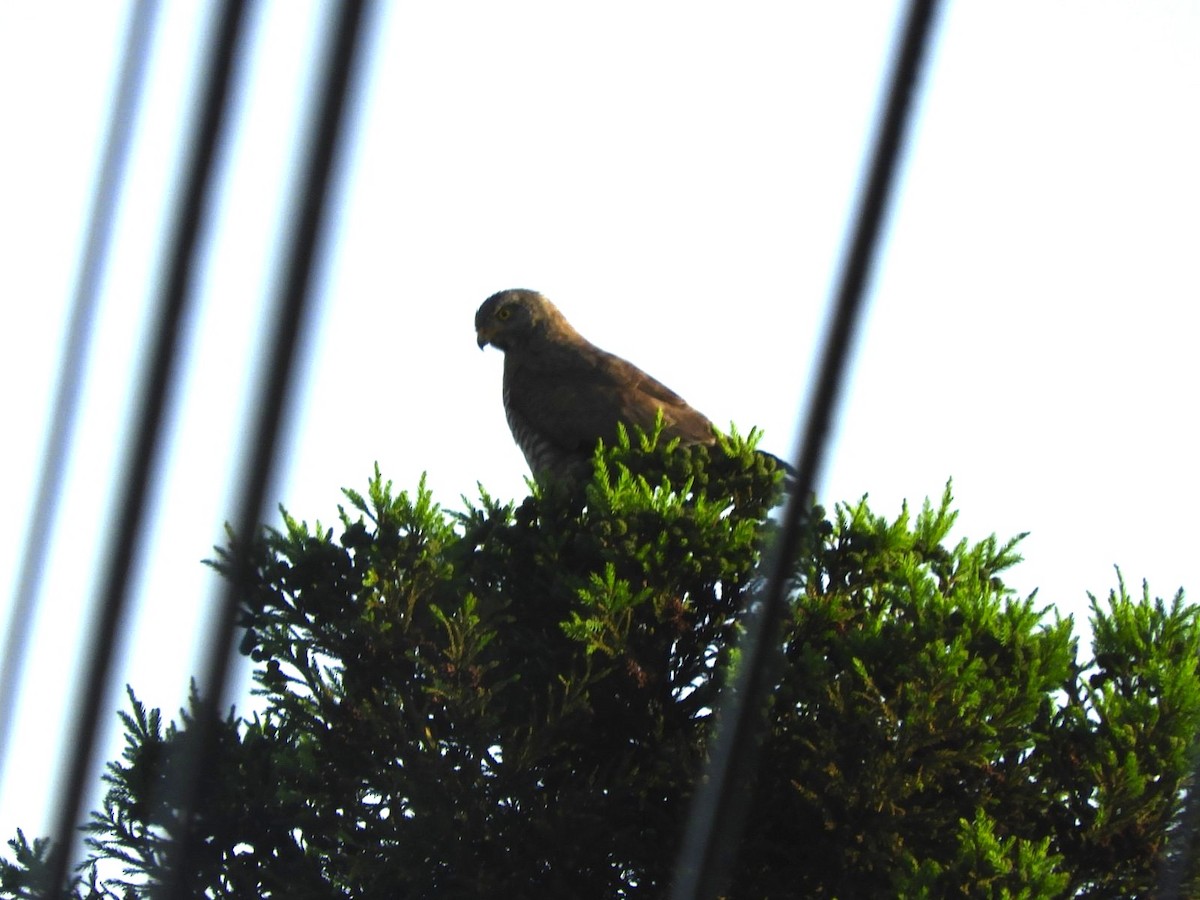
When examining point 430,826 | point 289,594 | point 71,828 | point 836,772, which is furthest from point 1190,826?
point 71,828

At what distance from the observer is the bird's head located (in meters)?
11.1

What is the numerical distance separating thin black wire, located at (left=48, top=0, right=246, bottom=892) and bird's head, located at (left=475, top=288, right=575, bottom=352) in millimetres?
8589

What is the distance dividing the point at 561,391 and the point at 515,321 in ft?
4.60

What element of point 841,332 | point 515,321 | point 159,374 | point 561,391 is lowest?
point 159,374

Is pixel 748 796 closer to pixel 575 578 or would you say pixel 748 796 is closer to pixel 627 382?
pixel 575 578

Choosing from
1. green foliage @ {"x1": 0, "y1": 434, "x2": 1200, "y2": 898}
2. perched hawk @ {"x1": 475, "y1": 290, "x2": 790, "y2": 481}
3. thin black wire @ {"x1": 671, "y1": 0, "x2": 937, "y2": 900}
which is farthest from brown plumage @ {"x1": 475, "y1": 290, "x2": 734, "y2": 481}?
thin black wire @ {"x1": 671, "y1": 0, "x2": 937, "y2": 900}

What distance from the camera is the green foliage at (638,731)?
5469 mm

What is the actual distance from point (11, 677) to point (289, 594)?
291 centimetres

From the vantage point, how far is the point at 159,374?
2170 millimetres

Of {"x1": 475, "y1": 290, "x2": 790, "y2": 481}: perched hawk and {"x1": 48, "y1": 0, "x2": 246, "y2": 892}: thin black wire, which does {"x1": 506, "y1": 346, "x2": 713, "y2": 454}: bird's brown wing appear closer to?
{"x1": 475, "y1": 290, "x2": 790, "y2": 481}: perched hawk

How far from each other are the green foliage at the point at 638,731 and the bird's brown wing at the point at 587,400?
8.36ft

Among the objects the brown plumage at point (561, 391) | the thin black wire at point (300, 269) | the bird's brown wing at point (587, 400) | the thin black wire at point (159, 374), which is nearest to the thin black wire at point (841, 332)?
the thin black wire at point (300, 269)

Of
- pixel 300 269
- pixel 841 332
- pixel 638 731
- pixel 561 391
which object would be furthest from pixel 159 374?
pixel 561 391

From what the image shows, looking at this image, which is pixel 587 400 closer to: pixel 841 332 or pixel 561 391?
pixel 561 391
